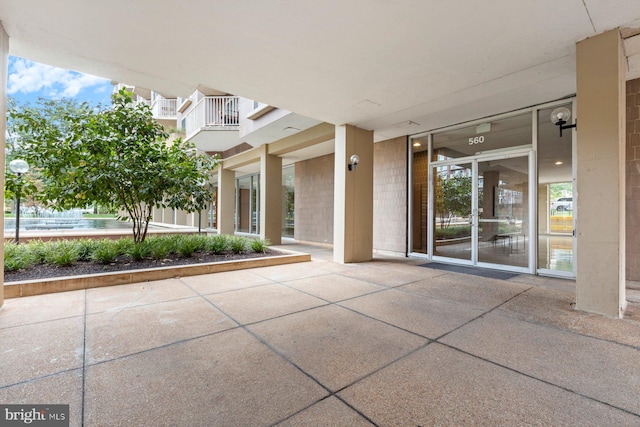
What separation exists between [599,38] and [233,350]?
495 cm

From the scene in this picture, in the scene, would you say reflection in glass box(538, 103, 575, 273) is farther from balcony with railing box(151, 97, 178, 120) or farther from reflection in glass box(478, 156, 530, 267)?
balcony with railing box(151, 97, 178, 120)

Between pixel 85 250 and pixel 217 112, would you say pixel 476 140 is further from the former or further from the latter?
pixel 217 112

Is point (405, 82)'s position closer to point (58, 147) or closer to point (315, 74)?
point (315, 74)

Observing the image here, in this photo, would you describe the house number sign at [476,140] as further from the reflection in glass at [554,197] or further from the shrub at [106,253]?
the shrub at [106,253]

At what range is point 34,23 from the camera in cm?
306

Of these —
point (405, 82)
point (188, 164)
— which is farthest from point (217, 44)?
point (188, 164)

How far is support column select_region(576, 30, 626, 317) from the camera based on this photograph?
3094 mm

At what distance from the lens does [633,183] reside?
13.9 ft

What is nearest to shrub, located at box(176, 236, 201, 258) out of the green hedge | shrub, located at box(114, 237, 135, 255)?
the green hedge

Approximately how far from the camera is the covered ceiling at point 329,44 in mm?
2840

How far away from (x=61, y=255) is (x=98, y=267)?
2.08ft

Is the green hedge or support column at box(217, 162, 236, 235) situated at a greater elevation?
support column at box(217, 162, 236, 235)

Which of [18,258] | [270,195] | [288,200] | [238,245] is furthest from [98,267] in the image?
[288,200]

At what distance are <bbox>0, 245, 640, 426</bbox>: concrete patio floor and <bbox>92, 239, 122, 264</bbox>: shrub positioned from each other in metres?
1.21
